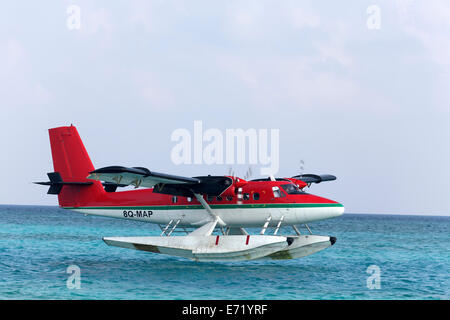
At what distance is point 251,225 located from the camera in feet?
62.7

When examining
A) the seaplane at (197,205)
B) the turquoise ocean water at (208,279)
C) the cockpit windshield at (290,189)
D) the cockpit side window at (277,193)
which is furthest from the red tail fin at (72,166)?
the cockpit windshield at (290,189)

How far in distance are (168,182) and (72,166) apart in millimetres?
5235

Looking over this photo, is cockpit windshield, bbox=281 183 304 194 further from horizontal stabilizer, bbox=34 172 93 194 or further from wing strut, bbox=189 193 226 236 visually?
horizontal stabilizer, bbox=34 172 93 194

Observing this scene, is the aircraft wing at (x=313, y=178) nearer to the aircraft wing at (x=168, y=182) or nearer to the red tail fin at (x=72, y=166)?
the aircraft wing at (x=168, y=182)

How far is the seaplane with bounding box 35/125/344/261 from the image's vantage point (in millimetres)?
17328

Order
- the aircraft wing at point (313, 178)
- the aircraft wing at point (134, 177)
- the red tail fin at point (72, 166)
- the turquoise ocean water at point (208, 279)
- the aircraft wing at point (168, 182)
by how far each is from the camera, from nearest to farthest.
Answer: the turquoise ocean water at point (208, 279) < the aircraft wing at point (134, 177) < the aircraft wing at point (168, 182) < the red tail fin at point (72, 166) < the aircraft wing at point (313, 178)

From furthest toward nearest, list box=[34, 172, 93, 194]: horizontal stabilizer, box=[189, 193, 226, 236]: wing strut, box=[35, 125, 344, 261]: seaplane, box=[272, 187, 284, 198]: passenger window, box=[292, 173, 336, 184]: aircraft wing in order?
box=[292, 173, 336, 184]: aircraft wing, box=[34, 172, 93, 194]: horizontal stabilizer, box=[189, 193, 226, 236]: wing strut, box=[272, 187, 284, 198]: passenger window, box=[35, 125, 344, 261]: seaplane

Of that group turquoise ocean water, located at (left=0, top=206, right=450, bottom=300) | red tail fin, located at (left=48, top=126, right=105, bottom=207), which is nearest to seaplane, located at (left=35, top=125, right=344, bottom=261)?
red tail fin, located at (left=48, top=126, right=105, bottom=207)

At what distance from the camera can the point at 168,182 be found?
1841cm

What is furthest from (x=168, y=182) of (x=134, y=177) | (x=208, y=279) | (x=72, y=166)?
(x=72, y=166)

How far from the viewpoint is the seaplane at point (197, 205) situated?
56.9 ft
